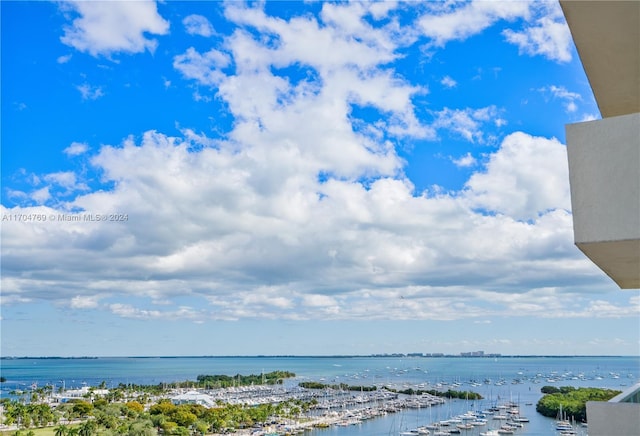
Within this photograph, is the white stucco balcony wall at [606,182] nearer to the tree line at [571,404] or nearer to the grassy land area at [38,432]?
the grassy land area at [38,432]

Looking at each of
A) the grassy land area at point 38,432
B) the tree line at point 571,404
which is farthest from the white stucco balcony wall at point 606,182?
the tree line at point 571,404

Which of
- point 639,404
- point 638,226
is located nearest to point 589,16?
point 638,226

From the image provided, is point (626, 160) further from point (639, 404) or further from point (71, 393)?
point (71, 393)

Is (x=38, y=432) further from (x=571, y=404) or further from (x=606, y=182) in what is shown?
(x=606, y=182)

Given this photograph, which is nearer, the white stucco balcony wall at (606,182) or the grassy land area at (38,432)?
the white stucco balcony wall at (606,182)

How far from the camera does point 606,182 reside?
126 inches

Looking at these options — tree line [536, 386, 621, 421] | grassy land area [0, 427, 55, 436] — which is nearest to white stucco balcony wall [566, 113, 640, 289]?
grassy land area [0, 427, 55, 436]

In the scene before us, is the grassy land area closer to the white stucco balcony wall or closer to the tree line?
the tree line

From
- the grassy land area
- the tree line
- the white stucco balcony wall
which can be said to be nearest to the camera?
the white stucco balcony wall

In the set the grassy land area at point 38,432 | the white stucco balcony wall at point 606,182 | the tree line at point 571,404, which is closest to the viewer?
the white stucco balcony wall at point 606,182

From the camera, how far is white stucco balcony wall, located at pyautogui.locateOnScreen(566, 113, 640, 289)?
123 inches

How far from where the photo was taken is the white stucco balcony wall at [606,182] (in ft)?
10.3

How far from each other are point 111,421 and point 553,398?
33.3 m

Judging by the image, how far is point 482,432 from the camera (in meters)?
36.5
